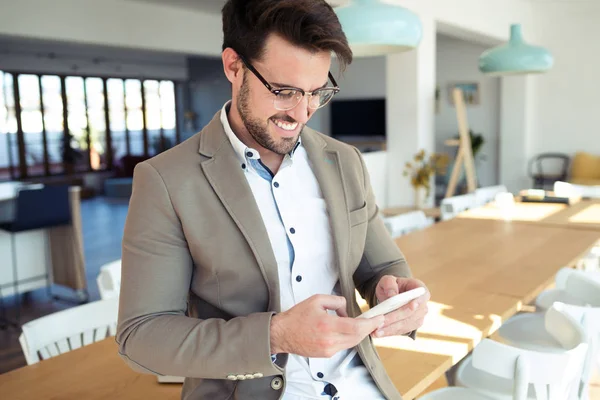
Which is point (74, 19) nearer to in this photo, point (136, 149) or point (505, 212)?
point (505, 212)

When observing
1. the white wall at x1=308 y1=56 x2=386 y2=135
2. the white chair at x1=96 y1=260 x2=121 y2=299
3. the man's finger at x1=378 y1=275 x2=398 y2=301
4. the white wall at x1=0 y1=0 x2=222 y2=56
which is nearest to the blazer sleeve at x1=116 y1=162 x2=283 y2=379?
the man's finger at x1=378 y1=275 x2=398 y2=301

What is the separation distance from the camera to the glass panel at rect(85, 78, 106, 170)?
42.7 ft

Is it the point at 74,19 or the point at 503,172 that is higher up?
the point at 74,19

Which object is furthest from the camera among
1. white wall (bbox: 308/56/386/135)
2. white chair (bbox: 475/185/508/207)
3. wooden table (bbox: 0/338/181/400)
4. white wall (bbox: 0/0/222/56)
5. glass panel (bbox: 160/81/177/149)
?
glass panel (bbox: 160/81/177/149)

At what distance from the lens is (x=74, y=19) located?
20.5ft

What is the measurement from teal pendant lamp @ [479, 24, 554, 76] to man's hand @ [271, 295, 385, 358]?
3307 mm

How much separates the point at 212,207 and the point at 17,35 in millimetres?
5509

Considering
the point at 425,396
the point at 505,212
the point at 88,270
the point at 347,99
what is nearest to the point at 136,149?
the point at 347,99

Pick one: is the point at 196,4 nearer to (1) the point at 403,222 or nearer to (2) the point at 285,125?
(1) the point at 403,222

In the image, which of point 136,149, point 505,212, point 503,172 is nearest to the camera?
point 505,212

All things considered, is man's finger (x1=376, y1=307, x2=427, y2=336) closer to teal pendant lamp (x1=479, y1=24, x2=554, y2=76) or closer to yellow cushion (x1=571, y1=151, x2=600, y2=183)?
teal pendant lamp (x1=479, y1=24, x2=554, y2=76)

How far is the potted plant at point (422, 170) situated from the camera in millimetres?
5973

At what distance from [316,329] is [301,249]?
285 mm

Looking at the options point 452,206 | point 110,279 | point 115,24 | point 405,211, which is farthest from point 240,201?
point 115,24
